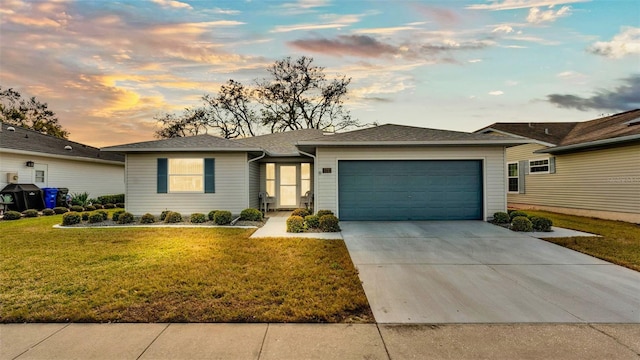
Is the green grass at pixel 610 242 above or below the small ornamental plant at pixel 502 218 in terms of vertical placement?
below

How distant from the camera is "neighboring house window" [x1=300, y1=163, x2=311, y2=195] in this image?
43.6 feet

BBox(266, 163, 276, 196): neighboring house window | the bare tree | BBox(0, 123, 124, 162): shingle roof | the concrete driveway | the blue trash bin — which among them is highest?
the bare tree

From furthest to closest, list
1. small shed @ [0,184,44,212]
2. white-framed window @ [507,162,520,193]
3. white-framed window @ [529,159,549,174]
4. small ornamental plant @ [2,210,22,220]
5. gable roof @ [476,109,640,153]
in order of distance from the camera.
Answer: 1. white-framed window @ [507,162,520,193]
2. white-framed window @ [529,159,549,174]
3. small shed @ [0,184,44,212]
4. small ornamental plant @ [2,210,22,220]
5. gable roof @ [476,109,640,153]

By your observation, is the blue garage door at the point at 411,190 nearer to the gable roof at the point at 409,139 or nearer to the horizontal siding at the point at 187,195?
the gable roof at the point at 409,139

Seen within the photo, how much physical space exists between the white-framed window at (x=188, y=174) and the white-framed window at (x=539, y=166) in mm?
14776

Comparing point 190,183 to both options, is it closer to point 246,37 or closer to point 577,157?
point 246,37

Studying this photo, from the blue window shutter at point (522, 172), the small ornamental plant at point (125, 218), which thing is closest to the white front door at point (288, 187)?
the small ornamental plant at point (125, 218)

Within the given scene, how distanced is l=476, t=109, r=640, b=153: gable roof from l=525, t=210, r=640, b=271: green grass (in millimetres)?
2908

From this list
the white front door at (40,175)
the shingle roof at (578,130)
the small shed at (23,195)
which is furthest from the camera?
the white front door at (40,175)

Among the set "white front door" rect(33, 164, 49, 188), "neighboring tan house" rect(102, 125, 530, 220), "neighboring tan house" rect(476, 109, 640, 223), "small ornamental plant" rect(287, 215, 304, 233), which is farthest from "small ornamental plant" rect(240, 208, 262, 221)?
"white front door" rect(33, 164, 49, 188)

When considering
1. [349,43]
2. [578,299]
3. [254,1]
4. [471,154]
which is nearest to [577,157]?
[471,154]

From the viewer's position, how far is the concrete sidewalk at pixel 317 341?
266cm

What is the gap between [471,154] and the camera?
10.2m

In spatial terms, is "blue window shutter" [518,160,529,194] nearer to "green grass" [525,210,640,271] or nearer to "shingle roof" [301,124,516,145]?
"green grass" [525,210,640,271]
